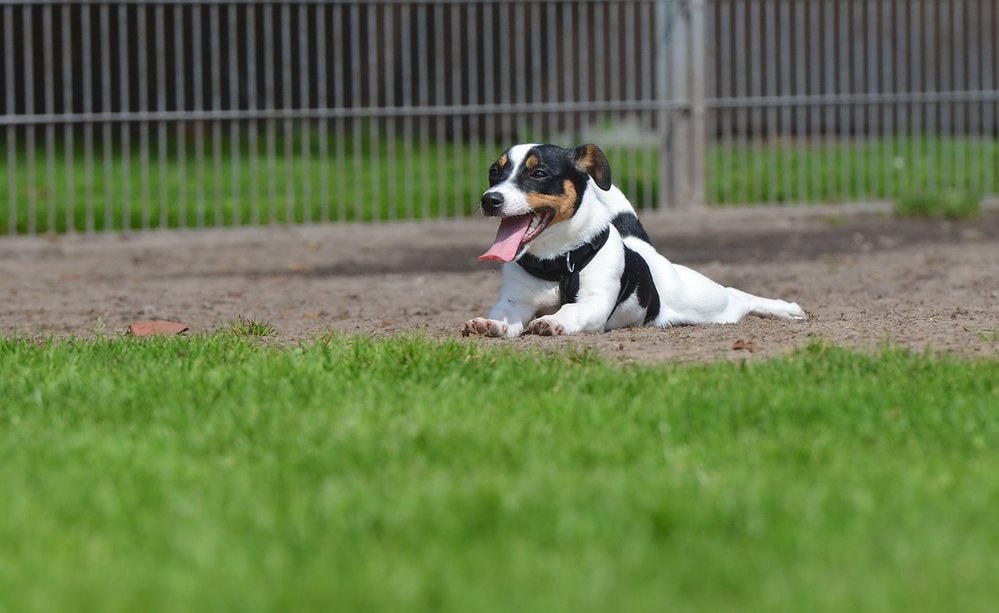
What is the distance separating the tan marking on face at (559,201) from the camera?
6.67 metres

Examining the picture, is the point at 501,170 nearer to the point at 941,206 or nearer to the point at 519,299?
the point at 519,299

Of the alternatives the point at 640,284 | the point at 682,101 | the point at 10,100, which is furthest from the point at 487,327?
the point at 682,101

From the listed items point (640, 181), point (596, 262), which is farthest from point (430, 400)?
point (640, 181)

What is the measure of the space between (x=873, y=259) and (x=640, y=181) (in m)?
3.95

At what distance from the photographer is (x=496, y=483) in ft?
13.4

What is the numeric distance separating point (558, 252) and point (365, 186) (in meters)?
8.94

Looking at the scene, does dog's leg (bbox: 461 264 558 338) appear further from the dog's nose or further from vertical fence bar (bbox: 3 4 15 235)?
vertical fence bar (bbox: 3 4 15 235)

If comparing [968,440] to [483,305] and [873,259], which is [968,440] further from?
[873,259]

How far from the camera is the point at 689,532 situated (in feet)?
12.2

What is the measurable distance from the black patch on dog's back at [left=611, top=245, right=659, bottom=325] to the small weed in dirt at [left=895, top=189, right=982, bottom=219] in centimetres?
709

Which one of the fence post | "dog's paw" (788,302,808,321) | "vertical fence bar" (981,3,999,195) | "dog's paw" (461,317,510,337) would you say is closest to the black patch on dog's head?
"dog's paw" (461,317,510,337)

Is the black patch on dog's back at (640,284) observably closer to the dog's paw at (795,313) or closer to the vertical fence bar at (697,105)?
the dog's paw at (795,313)

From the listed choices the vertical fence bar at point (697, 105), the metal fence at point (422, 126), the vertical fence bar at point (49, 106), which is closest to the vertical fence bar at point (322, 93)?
the metal fence at point (422, 126)

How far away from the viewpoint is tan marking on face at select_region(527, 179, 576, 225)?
667 cm
